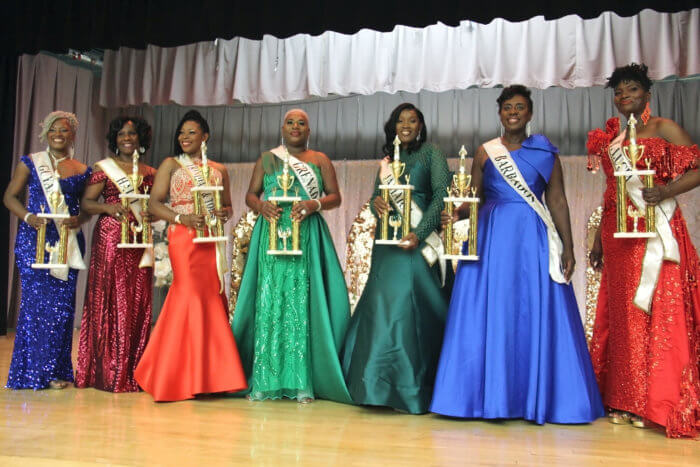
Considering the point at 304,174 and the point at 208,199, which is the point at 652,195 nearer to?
the point at 304,174

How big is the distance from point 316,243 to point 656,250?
1.93 metres

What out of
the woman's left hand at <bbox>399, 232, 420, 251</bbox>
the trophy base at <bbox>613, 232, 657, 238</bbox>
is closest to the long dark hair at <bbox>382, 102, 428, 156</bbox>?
the woman's left hand at <bbox>399, 232, 420, 251</bbox>

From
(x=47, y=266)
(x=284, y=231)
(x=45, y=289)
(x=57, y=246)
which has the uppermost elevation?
(x=284, y=231)

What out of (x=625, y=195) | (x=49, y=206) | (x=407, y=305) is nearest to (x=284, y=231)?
(x=407, y=305)

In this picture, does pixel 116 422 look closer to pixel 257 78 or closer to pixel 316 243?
pixel 316 243

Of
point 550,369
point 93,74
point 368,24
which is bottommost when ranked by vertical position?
point 550,369

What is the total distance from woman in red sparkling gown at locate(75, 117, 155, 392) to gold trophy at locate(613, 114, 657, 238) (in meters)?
2.82

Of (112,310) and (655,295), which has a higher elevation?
(655,295)

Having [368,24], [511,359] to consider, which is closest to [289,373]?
[511,359]

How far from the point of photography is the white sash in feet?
14.6

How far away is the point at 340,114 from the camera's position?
8.68 m

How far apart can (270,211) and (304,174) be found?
0.39 m

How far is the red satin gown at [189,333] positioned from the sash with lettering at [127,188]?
0.32 meters

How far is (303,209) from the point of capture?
4246mm
